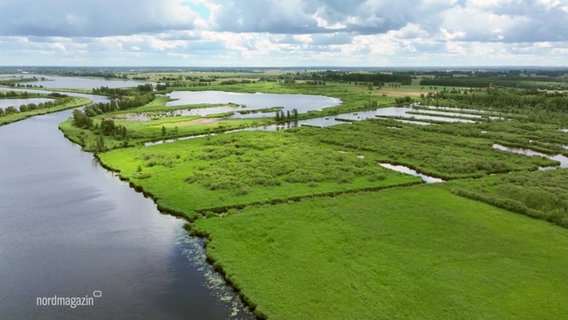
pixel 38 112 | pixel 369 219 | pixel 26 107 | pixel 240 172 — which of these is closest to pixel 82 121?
pixel 38 112

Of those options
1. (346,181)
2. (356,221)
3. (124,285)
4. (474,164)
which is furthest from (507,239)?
(124,285)

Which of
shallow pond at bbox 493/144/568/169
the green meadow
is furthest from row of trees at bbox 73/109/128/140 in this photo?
shallow pond at bbox 493/144/568/169

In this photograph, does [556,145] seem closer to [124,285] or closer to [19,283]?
[124,285]

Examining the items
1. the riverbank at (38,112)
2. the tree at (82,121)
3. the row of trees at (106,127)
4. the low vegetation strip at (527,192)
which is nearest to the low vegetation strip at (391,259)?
the low vegetation strip at (527,192)

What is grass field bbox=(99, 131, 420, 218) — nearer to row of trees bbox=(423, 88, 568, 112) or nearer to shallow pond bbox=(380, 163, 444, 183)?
shallow pond bbox=(380, 163, 444, 183)

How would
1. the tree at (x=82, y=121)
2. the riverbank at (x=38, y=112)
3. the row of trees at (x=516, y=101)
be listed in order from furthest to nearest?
the row of trees at (x=516, y=101)
the riverbank at (x=38, y=112)
the tree at (x=82, y=121)

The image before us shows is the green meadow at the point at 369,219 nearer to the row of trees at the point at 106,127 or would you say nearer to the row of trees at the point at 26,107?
the row of trees at the point at 106,127
